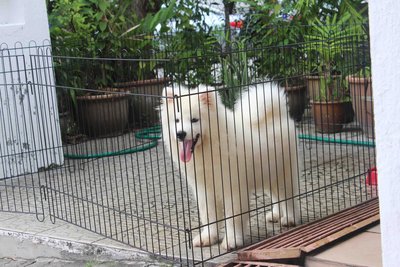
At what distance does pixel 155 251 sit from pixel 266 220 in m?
1.11

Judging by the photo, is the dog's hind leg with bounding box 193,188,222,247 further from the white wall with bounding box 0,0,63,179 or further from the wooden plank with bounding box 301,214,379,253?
the white wall with bounding box 0,0,63,179

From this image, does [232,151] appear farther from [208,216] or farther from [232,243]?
[232,243]

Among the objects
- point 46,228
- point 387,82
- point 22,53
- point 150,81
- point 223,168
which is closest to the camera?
point 387,82

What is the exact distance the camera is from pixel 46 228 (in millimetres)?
5762

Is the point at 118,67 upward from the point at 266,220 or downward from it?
upward

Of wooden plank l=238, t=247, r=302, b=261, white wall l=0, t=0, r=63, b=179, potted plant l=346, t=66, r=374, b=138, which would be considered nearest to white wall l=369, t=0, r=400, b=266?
wooden plank l=238, t=247, r=302, b=261

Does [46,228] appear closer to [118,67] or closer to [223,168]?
[223,168]

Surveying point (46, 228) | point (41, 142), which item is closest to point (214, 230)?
point (46, 228)

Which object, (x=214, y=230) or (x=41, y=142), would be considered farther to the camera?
(x=41, y=142)

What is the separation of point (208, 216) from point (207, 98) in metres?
0.93

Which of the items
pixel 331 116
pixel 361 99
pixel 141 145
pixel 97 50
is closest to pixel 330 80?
pixel 331 116

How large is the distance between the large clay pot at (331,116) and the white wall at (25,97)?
3.48 metres

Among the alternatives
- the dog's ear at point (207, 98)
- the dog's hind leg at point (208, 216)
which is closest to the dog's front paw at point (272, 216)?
the dog's hind leg at point (208, 216)

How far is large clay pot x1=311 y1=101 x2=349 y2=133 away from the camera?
8578mm
